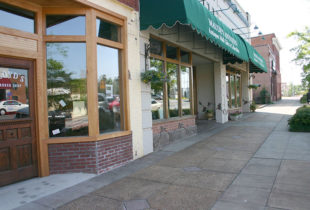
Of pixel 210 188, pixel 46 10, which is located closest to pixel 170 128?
pixel 210 188

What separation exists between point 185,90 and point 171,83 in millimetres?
1113

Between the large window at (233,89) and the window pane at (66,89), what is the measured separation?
11.4 metres

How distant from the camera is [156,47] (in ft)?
25.1

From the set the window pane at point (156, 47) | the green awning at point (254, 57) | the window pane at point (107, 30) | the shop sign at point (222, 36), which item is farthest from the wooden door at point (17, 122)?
the green awning at point (254, 57)

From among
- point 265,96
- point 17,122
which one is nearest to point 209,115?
point 17,122

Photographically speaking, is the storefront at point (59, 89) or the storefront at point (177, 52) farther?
the storefront at point (177, 52)

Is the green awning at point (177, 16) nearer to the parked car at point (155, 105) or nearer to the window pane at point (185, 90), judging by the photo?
the parked car at point (155, 105)

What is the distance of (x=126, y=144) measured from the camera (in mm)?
5949

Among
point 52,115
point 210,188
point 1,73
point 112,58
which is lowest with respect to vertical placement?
point 210,188

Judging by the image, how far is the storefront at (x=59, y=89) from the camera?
4551mm

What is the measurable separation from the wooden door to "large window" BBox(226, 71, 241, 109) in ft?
→ 40.2

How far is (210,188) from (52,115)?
342 centimetres

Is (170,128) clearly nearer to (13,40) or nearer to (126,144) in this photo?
(126,144)

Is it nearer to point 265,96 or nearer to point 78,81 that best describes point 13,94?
point 78,81
